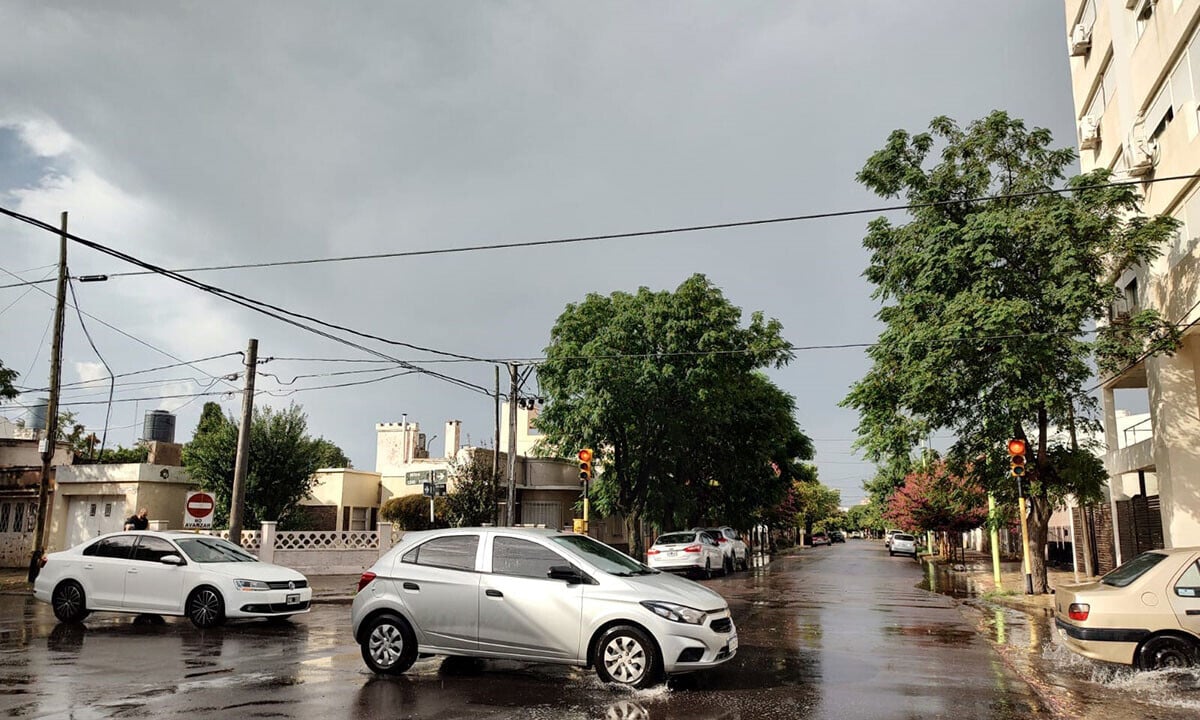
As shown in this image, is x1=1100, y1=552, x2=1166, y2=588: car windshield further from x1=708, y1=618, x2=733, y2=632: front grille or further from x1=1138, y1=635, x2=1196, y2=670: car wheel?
x1=708, y1=618, x2=733, y2=632: front grille

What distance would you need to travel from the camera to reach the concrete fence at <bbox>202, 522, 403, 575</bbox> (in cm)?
2519

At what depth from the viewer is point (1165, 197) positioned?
65.0ft

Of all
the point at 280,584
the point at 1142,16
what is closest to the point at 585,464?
the point at 280,584

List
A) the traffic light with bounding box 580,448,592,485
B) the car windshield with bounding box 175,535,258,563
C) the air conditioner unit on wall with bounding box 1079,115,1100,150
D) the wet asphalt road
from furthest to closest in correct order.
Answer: the air conditioner unit on wall with bounding box 1079,115,1100,150
the traffic light with bounding box 580,448,592,485
the car windshield with bounding box 175,535,258,563
the wet asphalt road

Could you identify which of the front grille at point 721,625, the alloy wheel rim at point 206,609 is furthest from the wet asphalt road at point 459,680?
the front grille at point 721,625

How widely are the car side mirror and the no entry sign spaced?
14.2 metres

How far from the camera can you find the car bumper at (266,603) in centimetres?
1349

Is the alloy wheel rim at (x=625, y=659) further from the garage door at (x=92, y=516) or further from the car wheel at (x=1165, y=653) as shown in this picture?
the garage door at (x=92, y=516)

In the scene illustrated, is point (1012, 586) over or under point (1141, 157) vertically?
under

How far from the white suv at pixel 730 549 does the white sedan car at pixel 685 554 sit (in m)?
1.43

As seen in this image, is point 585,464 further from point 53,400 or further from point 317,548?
point 53,400

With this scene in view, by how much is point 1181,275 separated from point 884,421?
692 cm

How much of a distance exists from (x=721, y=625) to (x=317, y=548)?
2037 cm

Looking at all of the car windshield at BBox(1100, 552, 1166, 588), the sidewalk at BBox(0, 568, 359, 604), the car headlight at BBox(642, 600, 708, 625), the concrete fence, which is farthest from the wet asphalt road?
the concrete fence
